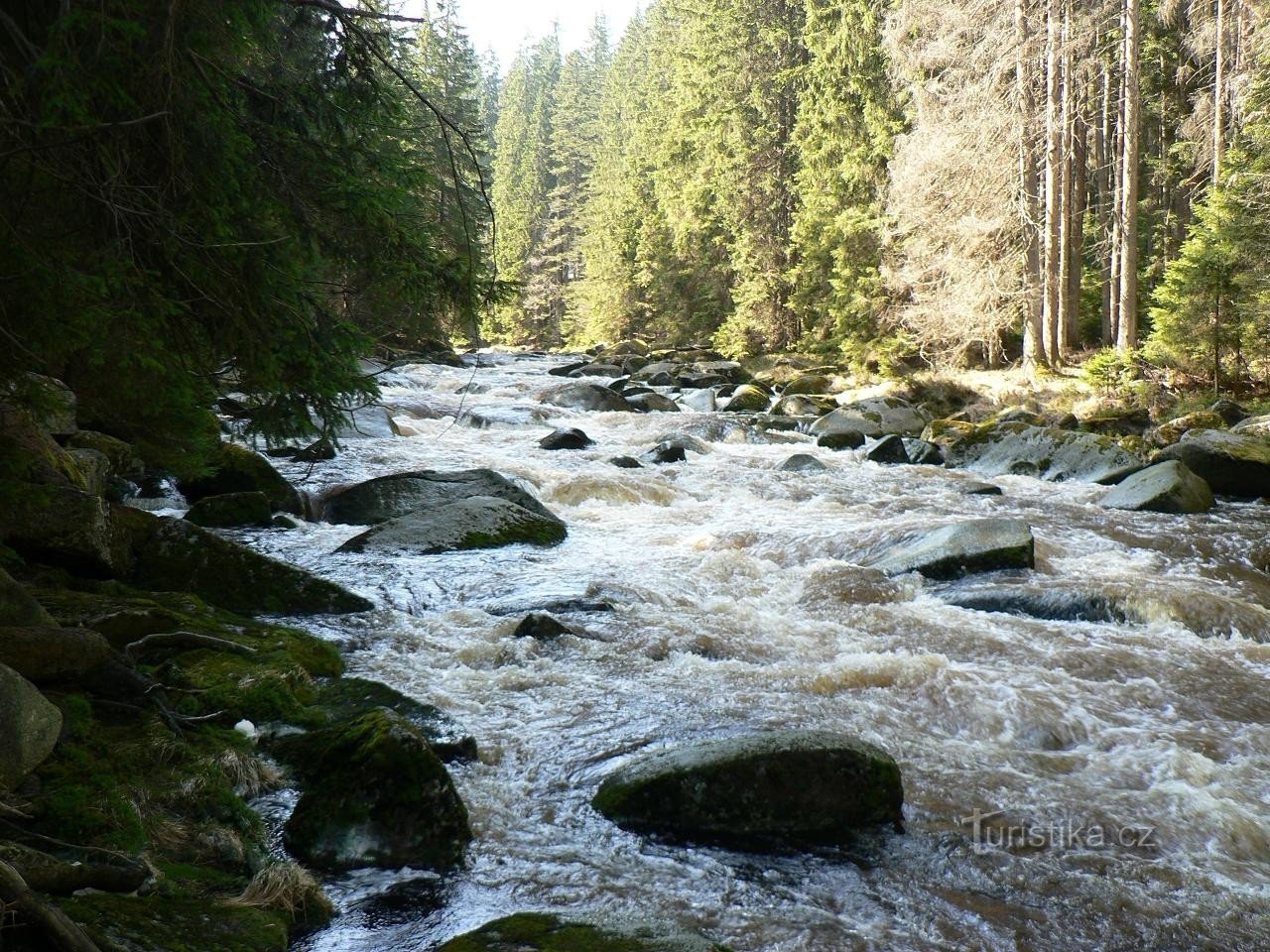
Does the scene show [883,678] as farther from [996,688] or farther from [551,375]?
[551,375]

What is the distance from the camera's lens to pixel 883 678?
240 inches

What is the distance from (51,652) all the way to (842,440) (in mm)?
15101

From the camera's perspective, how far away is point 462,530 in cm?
952

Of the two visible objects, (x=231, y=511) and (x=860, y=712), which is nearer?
(x=860, y=712)

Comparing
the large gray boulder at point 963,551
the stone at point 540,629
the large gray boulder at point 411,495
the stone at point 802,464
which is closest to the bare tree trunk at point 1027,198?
the stone at point 802,464

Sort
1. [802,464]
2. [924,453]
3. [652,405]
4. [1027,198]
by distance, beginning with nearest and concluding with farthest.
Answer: [802,464]
[924,453]
[1027,198]
[652,405]

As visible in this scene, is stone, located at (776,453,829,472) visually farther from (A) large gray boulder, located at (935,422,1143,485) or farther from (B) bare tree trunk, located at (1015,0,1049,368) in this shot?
(B) bare tree trunk, located at (1015,0,1049,368)

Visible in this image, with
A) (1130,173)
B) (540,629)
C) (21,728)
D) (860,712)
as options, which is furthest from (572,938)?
(1130,173)

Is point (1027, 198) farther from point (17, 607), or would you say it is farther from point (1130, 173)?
point (17, 607)

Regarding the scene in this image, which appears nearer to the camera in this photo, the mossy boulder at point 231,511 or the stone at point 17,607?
the stone at point 17,607

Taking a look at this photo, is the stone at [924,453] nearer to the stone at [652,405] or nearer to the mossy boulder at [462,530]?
the stone at [652,405]

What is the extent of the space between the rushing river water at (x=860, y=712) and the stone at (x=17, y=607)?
1.88 m

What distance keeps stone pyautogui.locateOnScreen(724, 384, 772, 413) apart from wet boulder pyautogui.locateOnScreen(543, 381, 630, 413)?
2830mm

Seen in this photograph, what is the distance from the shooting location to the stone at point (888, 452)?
16016 millimetres
